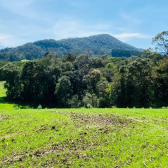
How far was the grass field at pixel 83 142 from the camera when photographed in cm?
770

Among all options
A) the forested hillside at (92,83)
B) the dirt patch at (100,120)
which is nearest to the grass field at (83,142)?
the dirt patch at (100,120)

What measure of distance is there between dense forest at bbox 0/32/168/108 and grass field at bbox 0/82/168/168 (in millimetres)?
16037

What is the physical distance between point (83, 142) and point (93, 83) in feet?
143

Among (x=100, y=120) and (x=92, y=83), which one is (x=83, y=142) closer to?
(x=100, y=120)

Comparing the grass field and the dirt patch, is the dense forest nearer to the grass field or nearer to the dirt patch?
the dirt patch

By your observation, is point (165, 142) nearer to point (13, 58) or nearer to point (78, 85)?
point (78, 85)

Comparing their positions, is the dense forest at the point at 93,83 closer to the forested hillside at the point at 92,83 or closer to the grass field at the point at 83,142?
the forested hillside at the point at 92,83

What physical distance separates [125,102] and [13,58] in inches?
7831

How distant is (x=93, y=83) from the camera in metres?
52.5

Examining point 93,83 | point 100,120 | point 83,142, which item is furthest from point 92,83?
point 83,142

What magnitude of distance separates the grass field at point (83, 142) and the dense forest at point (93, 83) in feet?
52.6

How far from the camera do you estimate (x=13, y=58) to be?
654 feet

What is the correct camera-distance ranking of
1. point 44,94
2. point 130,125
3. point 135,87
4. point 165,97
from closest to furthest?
point 130,125
point 165,97
point 135,87
point 44,94

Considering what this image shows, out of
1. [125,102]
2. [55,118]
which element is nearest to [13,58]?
[125,102]
